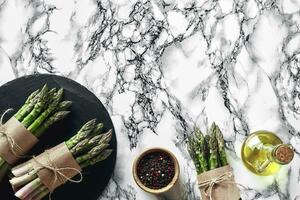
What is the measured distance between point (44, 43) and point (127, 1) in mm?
288

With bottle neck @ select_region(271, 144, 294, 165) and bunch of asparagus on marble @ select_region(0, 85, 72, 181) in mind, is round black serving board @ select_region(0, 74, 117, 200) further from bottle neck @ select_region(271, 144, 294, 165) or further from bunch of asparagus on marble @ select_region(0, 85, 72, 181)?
bottle neck @ select_region(271, 144, 294, 165)

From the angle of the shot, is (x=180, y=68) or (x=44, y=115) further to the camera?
(x=180, y=68)

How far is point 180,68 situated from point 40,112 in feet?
1.44

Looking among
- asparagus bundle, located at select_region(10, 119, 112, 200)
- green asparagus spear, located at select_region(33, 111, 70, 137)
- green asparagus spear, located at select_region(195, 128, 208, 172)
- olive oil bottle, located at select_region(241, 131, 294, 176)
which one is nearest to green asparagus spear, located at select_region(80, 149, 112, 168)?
asparagus bundle, located at select_region(10, 119, 112, 200)

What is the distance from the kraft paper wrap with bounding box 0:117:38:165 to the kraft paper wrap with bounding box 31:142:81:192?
5cm

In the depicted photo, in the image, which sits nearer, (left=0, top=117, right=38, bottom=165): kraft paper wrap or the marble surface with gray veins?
(left=0, top=117, right=38, bottom=165): kraft paper wrap

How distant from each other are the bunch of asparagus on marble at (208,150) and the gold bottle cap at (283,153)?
15 cm

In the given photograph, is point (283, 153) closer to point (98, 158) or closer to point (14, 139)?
point (98, 158)

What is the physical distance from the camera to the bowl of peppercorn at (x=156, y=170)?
5.59 ft

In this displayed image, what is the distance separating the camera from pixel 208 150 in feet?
5.72

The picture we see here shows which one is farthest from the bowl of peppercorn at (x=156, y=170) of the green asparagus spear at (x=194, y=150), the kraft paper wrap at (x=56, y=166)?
the kraft paper wrap at (x=56, y=166)

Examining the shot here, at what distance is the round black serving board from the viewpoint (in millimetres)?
1771

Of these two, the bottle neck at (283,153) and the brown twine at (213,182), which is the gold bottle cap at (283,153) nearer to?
the bottle neck at (283,153)

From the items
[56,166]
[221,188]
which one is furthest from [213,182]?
[56,166]
